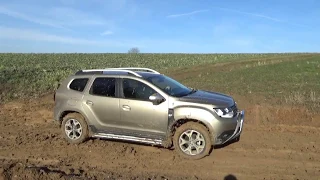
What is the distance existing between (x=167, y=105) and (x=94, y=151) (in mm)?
1899

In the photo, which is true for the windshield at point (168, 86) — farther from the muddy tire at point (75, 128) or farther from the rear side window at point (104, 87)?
the muddy tire at point (75, 128)

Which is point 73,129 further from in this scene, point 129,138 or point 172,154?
point 172,154

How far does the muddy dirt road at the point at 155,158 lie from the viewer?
19.4 feet

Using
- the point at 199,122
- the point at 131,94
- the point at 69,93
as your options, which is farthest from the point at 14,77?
the point at 199,122

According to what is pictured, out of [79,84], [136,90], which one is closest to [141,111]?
[136,90]

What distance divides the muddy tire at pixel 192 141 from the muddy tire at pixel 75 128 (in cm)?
220

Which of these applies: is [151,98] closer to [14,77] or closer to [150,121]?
[150,121]

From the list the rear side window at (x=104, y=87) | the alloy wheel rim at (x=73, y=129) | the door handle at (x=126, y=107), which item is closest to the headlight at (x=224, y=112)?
the door handle at (x=126, y=107)

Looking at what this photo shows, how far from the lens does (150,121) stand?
274 inches

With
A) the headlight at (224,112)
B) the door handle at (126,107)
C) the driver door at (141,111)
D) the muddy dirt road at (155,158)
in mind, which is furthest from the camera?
the door handle at (126,107)

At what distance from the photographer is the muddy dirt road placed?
19.4ft

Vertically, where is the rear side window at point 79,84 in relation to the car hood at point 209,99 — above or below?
above

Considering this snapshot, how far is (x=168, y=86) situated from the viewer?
7.43 m

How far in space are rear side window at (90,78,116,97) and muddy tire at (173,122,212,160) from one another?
5.63ft
